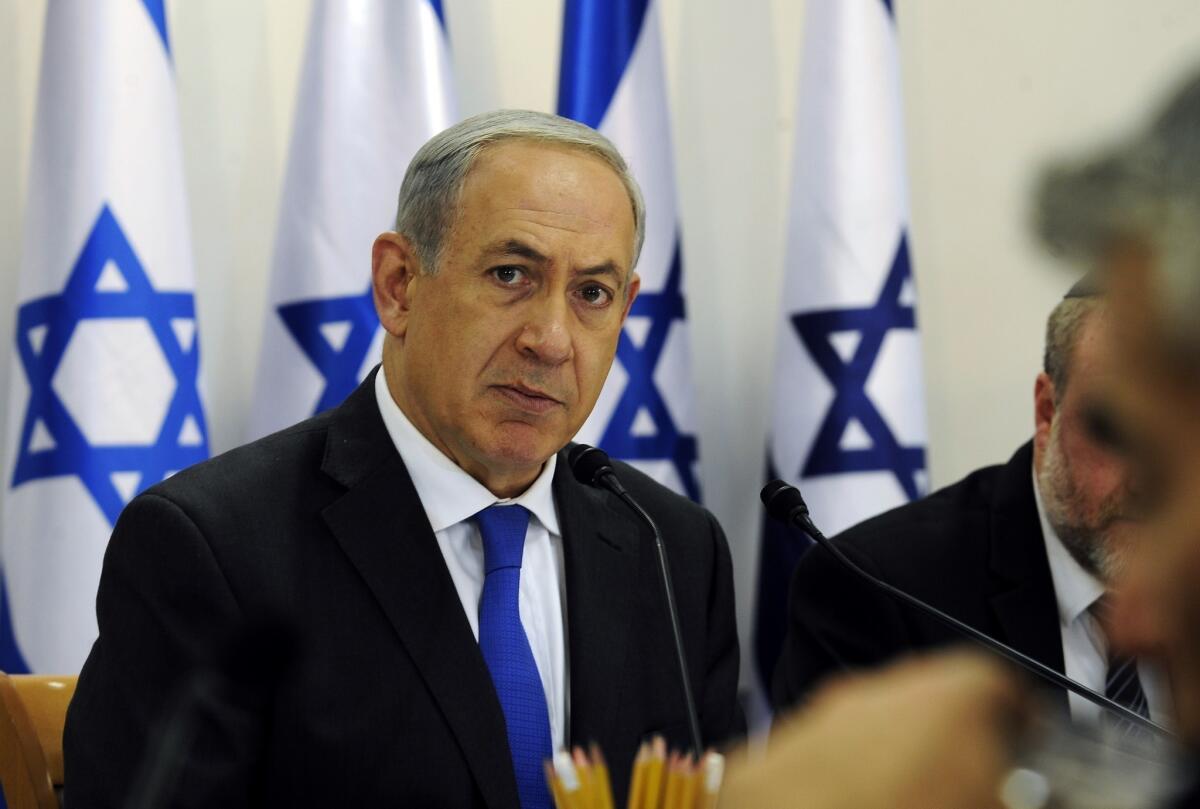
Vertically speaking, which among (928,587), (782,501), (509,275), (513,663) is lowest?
(928,587)

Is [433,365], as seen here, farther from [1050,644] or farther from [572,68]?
[572,68]

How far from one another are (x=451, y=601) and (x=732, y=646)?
2.10 ft

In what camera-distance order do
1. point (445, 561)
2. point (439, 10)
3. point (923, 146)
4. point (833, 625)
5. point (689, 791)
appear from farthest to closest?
1. point (923, 146)
2. point (439, 10)
3. point (833, 625)
4. point (445, 561)
5. point (689, 791)

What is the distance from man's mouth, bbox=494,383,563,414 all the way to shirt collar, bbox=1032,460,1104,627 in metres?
1.02

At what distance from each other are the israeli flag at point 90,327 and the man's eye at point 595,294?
1.36 m

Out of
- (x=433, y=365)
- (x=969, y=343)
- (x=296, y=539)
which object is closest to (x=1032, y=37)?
(x=969, y=343)

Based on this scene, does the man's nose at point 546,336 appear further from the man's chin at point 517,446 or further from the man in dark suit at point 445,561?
the man's chin at point 517,446

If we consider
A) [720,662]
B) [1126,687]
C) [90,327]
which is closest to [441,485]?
[720,662]

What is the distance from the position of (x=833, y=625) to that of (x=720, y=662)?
0.24 meters

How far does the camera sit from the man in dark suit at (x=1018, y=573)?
2.61m

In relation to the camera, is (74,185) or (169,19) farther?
(169,19)

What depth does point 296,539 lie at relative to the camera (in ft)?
7.32

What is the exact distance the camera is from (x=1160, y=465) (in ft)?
2.15

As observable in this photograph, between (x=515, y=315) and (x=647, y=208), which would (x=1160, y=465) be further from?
(x=647, y=208)
